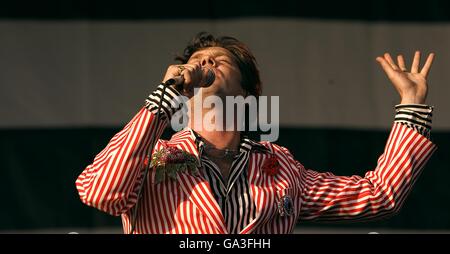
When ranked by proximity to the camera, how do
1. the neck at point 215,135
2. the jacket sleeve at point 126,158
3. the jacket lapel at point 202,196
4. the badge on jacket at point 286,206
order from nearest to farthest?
the jacket sleeve at point 126,158
the jacket lapel at point 202,196
the badge on jacket at point 286,206
the neck at point 215,135

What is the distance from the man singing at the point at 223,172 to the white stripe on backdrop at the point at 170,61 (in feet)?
3.89

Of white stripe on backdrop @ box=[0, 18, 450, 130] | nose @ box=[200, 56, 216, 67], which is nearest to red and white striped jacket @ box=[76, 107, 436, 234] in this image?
nose @ box=[200, 56, 216, 67]

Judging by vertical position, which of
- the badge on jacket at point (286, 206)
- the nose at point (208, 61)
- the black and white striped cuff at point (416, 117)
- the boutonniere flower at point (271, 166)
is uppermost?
the nose at point (208, 61)

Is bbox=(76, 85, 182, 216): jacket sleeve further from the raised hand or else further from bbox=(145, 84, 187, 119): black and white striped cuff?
the raised hand

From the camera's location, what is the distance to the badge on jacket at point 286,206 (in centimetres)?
303

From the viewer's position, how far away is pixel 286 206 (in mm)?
3045

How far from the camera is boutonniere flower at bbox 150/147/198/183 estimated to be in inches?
117

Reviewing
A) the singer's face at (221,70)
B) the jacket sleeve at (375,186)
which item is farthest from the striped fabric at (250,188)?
the singer's face at (221,70)

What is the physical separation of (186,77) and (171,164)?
26 centimetres

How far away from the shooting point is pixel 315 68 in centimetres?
450

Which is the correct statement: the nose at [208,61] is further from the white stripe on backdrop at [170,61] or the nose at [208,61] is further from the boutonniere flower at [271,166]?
the white stripe on backdrop at [170,61]

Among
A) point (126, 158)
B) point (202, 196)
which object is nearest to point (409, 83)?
point (202, 196)

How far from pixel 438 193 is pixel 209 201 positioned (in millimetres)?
1849
